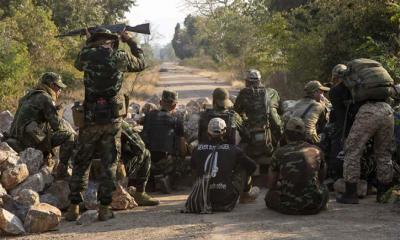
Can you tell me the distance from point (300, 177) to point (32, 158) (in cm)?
324

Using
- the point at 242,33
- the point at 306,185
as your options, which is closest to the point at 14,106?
the point at 306,185

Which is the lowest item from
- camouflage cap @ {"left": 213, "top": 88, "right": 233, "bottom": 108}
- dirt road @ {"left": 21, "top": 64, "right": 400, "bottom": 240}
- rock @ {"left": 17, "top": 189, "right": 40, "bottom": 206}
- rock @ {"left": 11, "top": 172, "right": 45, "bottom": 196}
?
dirt road @ {"left": 21, "top": 64, "right": 400, "bottom": 240}

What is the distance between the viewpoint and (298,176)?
5.84m

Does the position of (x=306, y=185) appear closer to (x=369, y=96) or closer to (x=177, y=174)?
(x=369, y=96)

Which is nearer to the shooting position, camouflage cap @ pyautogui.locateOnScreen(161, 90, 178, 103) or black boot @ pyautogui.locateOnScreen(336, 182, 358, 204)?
black boot @ pyautogui.locateOnScreen(336, 182, 358, 204)

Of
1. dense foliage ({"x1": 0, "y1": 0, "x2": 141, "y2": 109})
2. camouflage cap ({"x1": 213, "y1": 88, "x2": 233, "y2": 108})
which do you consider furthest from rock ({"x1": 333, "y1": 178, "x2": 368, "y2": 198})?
dense foliage ({"x1": 0, "y1": 0, "x2": 141, "y2": 109})

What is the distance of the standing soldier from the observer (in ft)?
25.3

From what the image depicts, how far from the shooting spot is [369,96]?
614cm

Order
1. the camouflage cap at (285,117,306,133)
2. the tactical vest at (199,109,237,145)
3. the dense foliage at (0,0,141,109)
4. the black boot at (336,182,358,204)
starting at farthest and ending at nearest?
the dense foliage at (0,0,141,109) < the tactical vest at (199,109,237,145) < the black boot at (336,182,358,204) < the camouflage cap at (285,117,306,133)

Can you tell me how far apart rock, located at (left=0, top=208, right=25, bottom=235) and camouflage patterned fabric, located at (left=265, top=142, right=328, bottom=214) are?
2736mm

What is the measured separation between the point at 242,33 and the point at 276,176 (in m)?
29.1

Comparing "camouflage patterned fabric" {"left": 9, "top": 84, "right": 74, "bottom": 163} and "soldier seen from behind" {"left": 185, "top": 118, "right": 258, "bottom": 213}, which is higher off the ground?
"camouflage patterned fabric" {"left": 9, "top": 84, "right": 74, "bottom": 163}

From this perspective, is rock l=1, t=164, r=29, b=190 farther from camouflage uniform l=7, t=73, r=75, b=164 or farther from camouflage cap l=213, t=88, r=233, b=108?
camouflage cap l=213, t=88, r=233, b=108

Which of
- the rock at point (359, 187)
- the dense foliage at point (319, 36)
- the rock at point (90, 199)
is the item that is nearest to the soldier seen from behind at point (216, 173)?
the rock at point (90, 199)
